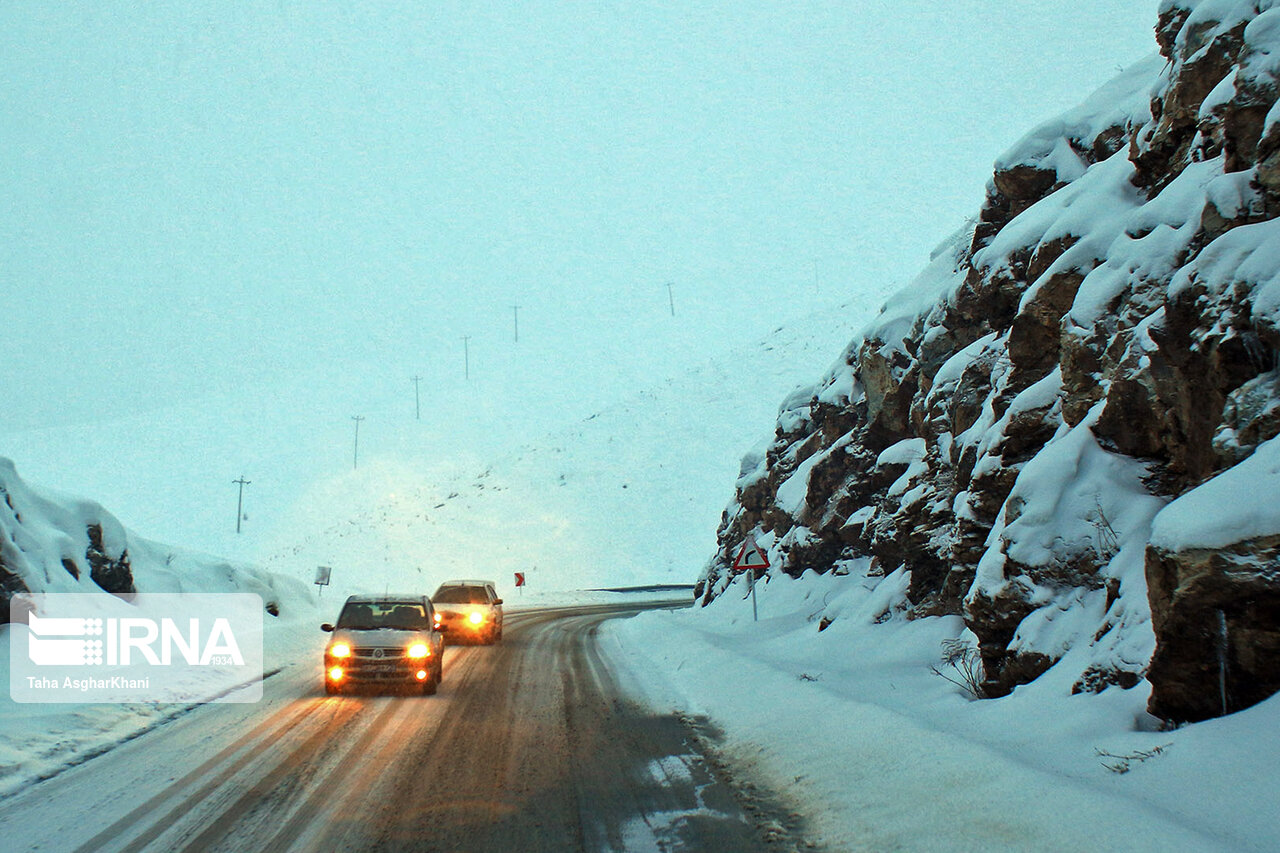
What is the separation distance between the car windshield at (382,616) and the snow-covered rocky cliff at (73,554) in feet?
15.3

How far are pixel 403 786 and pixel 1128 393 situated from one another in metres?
7.86

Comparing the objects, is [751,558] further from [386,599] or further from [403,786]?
[403,786]

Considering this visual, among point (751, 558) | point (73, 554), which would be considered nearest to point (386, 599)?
point (73, 554)

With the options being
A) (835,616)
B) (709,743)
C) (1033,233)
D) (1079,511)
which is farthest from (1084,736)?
(835,616)

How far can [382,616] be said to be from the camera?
14.3 m

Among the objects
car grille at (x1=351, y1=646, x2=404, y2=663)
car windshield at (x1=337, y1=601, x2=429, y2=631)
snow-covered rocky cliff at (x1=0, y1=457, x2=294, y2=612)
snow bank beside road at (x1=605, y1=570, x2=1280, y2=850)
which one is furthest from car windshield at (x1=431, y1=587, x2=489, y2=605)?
snow bank beside road at (x1=605, y1=570, x2=1280, y2=850)

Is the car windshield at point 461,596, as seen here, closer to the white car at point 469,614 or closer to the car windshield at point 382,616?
the white car at point 469,614

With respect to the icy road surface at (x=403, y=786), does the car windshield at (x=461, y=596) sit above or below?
above

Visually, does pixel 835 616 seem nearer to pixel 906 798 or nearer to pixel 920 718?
pixel 920 718

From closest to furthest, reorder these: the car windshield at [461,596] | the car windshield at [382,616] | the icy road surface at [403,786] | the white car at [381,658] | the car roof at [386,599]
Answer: the icy road surface at [403,786], the white car at [381,658], the car windshield at [382,616], the car roof at [386,599], the car windshield at [461,596]

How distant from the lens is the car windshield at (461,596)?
2195 centimetres

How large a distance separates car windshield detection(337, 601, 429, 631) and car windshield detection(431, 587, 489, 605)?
23.8ft

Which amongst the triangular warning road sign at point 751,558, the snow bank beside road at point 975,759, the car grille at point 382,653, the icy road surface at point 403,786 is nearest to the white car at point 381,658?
the car grille at point 382,653

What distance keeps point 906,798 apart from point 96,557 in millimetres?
15858
